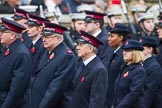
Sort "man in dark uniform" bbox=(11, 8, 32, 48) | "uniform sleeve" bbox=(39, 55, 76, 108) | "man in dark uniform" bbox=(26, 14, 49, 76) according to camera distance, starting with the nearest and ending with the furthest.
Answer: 1. "uniform sleeve" bbox=(39, 55, 76, 108)
2. "man in dark uniform" bbox=(26, 14, 49, 76)
3. "man in dark uniform" bbox=(11, 8, 32, 48)

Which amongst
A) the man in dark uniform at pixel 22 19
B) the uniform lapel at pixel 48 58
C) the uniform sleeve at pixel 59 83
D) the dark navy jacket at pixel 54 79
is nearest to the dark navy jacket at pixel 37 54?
the man in dark uniform at pixel 22 19

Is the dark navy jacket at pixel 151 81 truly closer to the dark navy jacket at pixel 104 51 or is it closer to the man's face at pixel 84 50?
the dark navy jacket at pixel 104 51

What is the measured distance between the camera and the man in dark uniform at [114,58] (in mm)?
12641

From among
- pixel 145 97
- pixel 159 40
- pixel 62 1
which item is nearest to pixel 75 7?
pixel 62 1

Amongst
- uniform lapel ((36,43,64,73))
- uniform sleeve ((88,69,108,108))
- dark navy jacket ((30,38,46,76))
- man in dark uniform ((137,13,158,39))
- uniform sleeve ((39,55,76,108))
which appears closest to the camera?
uniform sleeve ((88,69,108,108))

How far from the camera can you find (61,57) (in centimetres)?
1139

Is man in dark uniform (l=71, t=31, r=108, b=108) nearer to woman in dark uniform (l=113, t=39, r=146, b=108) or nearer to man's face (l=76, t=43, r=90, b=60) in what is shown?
man's face (l=76, t=43, r=90, b=60)

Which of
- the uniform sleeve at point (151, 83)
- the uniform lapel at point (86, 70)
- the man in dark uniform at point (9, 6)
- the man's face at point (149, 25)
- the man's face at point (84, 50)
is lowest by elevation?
the uniform sleeve at point (151, 83)

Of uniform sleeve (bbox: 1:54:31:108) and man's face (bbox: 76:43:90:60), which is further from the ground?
man's face (bbox: 76:43:90:60)

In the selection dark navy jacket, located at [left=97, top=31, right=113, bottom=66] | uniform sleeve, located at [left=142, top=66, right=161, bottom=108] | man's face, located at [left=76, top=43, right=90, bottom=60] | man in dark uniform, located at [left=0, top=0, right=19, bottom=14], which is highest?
man's face, located at [left=76, top=43, right=90, bottom=60]

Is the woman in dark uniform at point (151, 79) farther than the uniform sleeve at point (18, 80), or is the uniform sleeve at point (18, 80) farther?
the woman in dark uniform at point (151, 79)

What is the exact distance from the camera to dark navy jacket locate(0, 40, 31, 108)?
1099 centimetres

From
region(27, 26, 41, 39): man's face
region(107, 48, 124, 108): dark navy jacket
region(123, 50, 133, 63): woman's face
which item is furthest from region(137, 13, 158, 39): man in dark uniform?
→ region(123, 50, 133, 63): woman's face

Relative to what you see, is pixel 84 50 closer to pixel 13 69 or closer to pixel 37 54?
pixel 13 69
